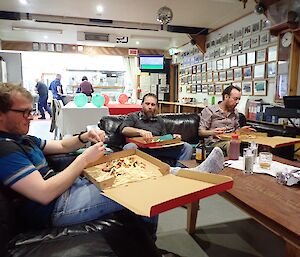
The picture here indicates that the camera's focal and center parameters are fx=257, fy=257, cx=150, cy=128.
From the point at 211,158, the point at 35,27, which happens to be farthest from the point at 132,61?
the point at 211,158

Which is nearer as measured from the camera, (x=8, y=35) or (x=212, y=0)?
(x=212, y=0)

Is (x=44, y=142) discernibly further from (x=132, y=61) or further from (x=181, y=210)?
(x=132, y=61)

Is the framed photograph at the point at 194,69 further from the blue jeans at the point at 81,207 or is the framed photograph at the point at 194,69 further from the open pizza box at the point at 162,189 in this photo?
the blue jeans at the point at 81,207

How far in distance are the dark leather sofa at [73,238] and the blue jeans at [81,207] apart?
0.04 meters

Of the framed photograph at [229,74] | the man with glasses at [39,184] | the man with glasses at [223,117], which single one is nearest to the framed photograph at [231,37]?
the framed photograph at [229,74]

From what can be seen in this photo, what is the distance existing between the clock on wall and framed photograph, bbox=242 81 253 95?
1118mm

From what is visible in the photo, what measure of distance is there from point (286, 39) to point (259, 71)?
887mm

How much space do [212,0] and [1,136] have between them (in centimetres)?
432

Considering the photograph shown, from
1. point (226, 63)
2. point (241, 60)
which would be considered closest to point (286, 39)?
point (241, 60)

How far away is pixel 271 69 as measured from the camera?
14.4ft

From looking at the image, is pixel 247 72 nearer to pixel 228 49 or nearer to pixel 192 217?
pixel 228 49

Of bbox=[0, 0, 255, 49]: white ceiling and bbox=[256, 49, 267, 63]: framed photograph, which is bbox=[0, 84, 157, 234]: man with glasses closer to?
bbox=[0, 0, 255, 49]: white ceiling

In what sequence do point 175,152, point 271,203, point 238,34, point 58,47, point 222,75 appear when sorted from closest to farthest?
1. point 271,203
2. point 175,152
3. point 238,34
4. point 222,75
5. point 58,47

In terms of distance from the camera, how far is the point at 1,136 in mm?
1207
